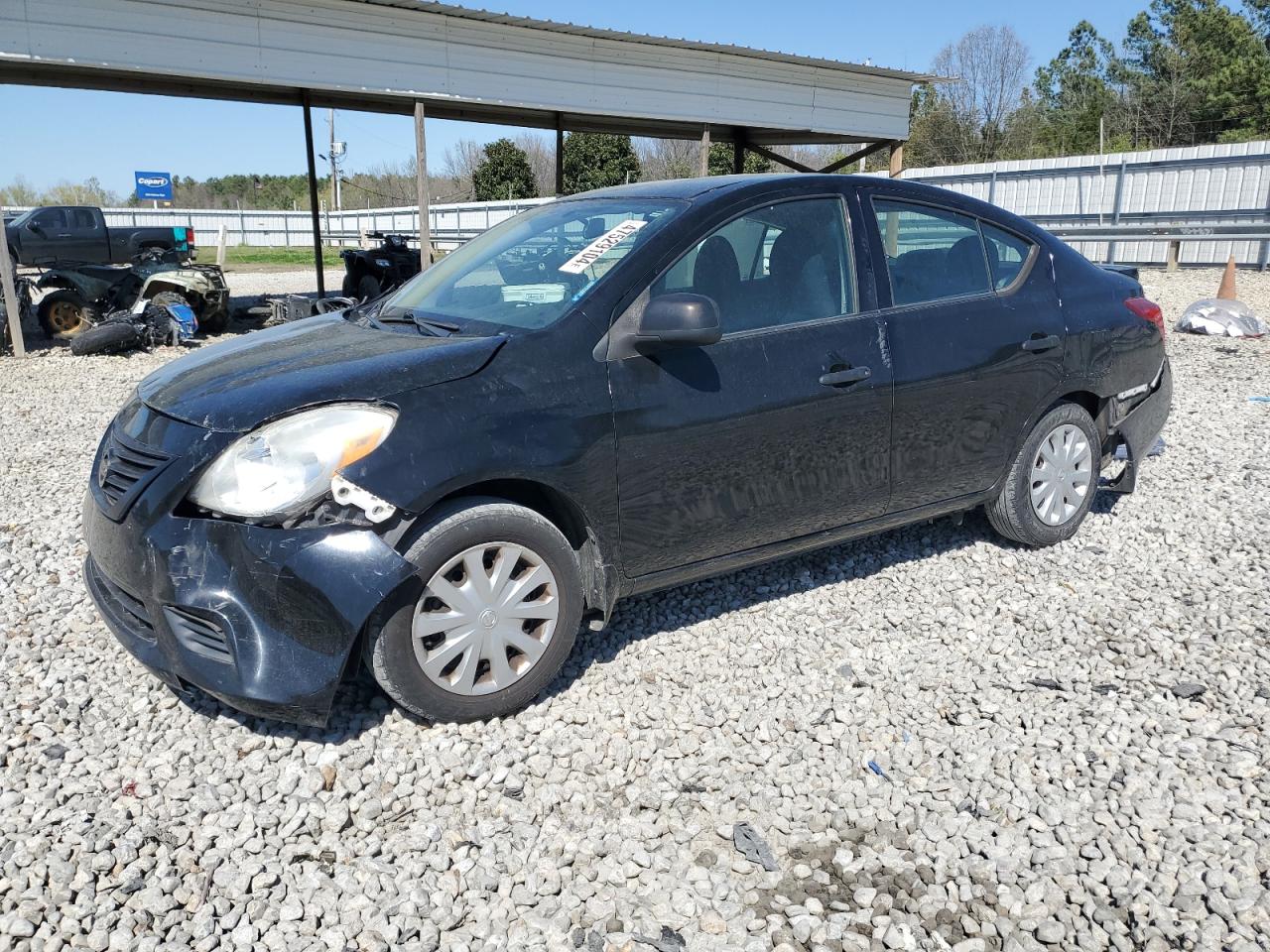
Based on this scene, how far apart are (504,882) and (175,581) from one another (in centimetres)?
131

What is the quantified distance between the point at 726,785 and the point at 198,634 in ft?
5.45

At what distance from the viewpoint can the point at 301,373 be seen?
3172mm

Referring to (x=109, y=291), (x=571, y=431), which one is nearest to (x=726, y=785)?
(x=571, y=431)

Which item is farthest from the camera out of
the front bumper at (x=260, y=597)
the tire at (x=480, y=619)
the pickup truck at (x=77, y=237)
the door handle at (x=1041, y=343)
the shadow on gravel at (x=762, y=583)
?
the pickup truck at (x=77, y=237)

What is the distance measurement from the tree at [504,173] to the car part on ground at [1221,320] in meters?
31.5

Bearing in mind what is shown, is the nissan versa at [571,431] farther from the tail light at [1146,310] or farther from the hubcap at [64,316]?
the hubcap at [64,316]

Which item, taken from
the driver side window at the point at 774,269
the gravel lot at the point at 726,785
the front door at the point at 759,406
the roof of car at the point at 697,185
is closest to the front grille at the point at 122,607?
the gravel lot at the point at 726,785

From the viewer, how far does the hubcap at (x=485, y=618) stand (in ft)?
10.0

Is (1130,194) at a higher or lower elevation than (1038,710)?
higher

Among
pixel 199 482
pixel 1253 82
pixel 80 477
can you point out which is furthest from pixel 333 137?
pixel 199 482

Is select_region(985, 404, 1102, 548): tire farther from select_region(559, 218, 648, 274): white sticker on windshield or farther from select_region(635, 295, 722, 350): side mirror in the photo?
select_region(559, 218, 648, 274): white sticker on windshield

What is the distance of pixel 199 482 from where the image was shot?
2926 millimetres

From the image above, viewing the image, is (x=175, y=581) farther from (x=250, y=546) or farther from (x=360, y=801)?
(x=360, y=801)

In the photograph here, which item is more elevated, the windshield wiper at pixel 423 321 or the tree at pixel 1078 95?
the tree at pixel 1078 95
